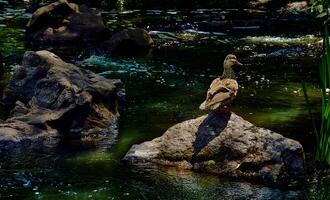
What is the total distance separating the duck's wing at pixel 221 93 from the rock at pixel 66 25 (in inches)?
562

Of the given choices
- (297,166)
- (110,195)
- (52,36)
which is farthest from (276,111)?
(52,36)

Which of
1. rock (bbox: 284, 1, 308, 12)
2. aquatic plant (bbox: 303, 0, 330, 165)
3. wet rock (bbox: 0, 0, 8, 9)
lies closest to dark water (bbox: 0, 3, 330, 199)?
aquatic plant (bbox: 303, 0, 330, 165)

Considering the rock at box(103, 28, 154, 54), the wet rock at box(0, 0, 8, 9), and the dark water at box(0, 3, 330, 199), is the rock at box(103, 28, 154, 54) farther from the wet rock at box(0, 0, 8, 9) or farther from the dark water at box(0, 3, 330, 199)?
the wet rock at box(0, 0, 8, 9)

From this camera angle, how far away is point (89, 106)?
42.7 feet

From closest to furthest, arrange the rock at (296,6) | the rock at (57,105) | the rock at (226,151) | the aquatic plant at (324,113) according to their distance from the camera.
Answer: the aquatic plant at (324,113), the rock at (226,151), the rock at (57,105), the rock at (296,6)

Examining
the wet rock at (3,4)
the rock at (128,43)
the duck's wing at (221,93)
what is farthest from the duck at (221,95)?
the wet rock at (3,4)

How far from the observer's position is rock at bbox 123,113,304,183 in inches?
377

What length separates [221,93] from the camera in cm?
1007

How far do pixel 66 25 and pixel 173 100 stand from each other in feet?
37.5

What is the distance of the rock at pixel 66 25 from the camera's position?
24.1 m

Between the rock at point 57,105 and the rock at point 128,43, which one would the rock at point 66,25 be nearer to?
the rock at point 128,43

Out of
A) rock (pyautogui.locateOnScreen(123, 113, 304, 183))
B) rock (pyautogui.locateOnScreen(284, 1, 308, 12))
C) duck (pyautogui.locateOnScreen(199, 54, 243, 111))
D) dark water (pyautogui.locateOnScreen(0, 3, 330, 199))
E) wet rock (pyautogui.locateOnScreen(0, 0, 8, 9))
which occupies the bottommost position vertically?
dark water (pyautogui.locateOnScreen(0, 3, 330, 199))

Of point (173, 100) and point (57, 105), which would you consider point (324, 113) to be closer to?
point (57, 105)

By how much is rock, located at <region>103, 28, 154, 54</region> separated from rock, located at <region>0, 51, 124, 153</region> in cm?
732
